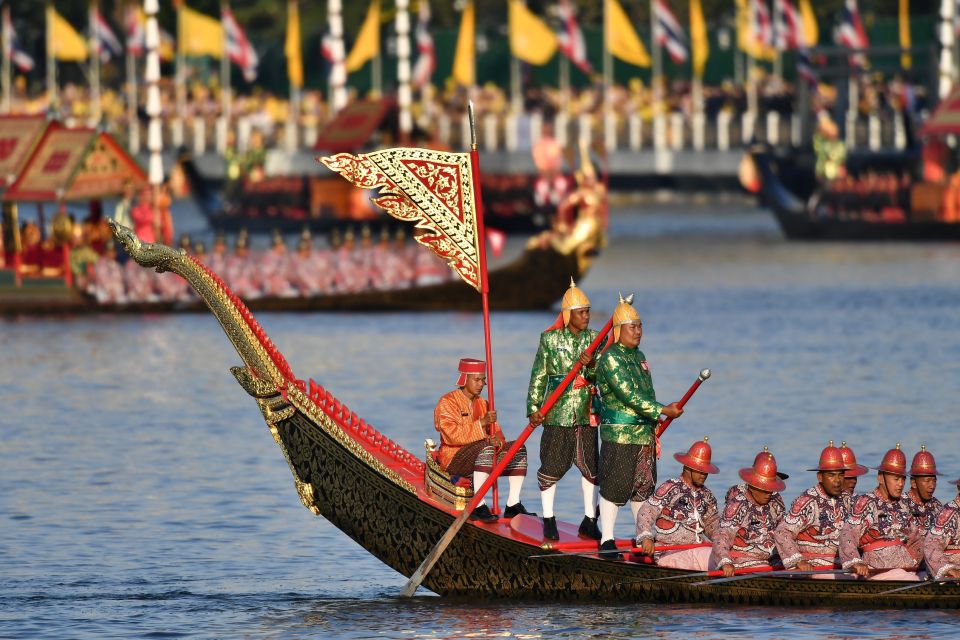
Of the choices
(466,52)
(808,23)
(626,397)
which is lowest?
(626,397)

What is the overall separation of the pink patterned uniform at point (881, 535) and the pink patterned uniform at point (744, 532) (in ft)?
1.59

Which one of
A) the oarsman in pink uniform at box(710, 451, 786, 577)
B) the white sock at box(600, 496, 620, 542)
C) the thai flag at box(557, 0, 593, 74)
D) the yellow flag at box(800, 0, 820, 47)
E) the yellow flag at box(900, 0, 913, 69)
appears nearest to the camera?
the oarsman in pink uniform at box(710, 451, 786, 577)

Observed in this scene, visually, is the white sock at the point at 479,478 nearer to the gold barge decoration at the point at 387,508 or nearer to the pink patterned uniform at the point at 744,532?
the gold barge decoration at the point at 387,508

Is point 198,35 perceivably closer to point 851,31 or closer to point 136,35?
point 136,35

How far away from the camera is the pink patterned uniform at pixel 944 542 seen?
1619cm

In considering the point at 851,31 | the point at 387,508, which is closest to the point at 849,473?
the point at 387,508

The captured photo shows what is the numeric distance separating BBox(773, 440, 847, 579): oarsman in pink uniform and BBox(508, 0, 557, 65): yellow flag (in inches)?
1806

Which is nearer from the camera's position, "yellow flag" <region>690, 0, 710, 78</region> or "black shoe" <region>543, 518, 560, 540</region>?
"black shoe" <region>543, 518, 560, 540</region>

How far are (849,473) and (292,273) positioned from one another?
2339 centimetres

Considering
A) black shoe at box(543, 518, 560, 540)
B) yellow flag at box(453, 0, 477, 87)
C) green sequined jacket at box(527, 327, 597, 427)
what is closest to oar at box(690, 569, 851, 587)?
black shoe at box(543, 518, 560, 540)

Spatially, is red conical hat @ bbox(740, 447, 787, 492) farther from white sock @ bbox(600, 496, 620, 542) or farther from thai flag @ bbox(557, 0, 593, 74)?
thai flag @ bbox(557, 0, 593, 74)

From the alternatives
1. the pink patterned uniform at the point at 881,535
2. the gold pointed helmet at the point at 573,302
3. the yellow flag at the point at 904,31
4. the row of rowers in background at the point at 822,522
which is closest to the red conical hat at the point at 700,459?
the row of rowers in background at the point at 822,522

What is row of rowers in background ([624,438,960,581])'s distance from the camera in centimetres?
1628

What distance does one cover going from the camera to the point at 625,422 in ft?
55.3
